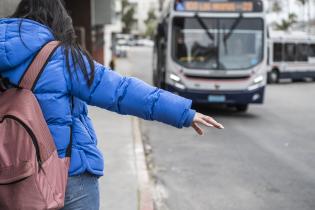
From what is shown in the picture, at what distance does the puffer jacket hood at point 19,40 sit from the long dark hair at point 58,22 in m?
0.06

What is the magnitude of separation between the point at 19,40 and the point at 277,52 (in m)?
27.6

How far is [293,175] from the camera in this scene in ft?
27.5

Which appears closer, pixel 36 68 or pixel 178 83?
pixel 36 68

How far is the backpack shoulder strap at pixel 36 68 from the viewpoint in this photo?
2490 millimetres

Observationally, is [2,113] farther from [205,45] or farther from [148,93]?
[205,45]

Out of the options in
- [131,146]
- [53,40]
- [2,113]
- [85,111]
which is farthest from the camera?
[131,146]

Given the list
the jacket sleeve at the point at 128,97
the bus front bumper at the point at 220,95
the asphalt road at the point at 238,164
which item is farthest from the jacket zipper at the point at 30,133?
the bus front bumper at the point at 220,95

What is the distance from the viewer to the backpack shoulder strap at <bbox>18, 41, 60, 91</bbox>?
8.17 ft

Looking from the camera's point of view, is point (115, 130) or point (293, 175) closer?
point (293, 175)

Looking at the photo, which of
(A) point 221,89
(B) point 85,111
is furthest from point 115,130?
(B) point 85,111

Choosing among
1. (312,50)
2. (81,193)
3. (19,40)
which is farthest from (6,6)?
(312,50)

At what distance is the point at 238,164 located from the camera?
914 cm

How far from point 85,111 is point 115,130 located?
9.59 metres

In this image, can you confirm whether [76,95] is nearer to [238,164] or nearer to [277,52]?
[238,164]
